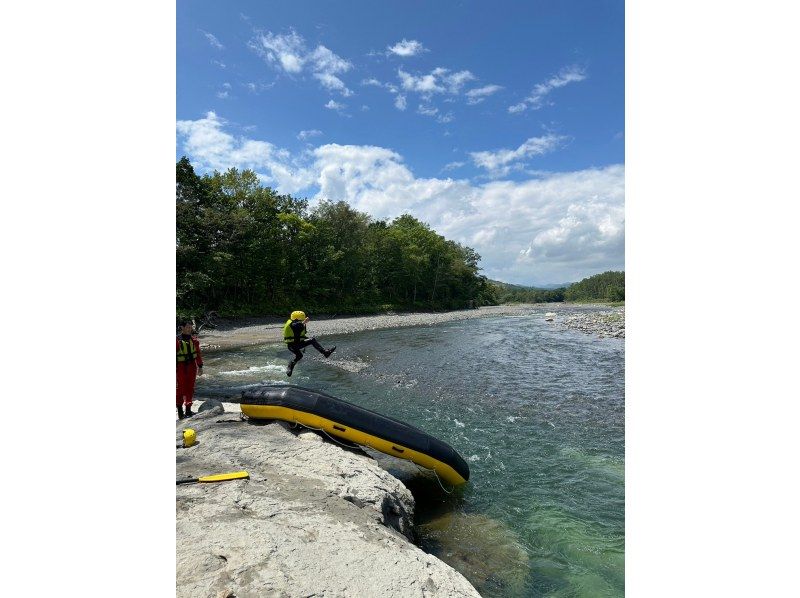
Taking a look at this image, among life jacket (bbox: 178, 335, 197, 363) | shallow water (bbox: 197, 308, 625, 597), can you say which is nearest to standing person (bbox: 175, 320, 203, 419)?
life jacket (bbox: 178, 335, 197, 363)

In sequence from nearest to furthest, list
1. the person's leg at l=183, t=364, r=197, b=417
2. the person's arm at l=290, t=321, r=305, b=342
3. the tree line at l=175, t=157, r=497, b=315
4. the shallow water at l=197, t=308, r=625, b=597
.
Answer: the shallow water at l=197, t=308, r=625, b=597 → the person's leg at l=183, t=364, r=197, b=417 → the person's arm at l=290, t=321, r=305, b=342 → the tree line at l=175, t=157, r=497, b=315

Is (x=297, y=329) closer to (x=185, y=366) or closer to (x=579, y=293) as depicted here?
(x=185, y=366)

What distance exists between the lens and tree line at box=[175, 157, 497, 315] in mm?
25969

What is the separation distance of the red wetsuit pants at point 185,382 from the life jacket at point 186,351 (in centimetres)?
8

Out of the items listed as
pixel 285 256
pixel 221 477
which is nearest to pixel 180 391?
pixel 221 477

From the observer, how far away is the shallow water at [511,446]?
4461 millimetres

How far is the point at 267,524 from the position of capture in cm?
333

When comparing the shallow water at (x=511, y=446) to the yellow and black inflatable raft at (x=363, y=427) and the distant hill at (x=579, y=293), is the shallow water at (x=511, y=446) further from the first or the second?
the distant hill at (x=579, y=293)

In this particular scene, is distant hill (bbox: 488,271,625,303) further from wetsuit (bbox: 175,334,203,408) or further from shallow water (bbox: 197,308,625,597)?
wetsuit (bbox: 175,334,203,408)

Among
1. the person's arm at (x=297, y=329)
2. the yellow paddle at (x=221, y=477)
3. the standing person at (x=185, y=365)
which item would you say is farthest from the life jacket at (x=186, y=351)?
the yellow paddle at (x=221, y=477)

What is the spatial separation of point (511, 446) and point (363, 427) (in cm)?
343

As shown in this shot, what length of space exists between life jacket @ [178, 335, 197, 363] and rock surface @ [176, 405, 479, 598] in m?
2.19

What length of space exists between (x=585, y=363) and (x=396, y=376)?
8.03m
